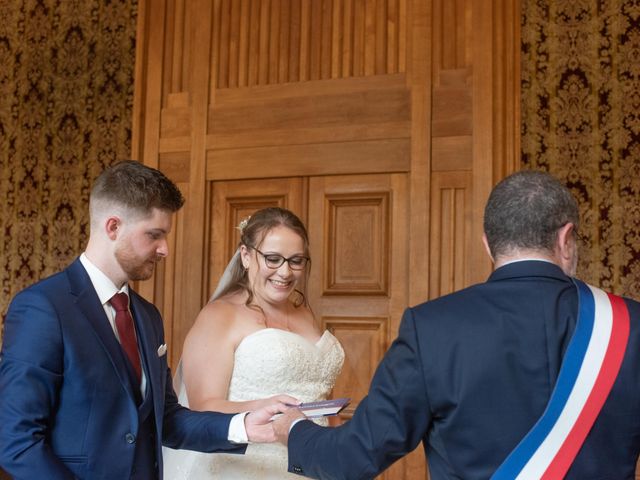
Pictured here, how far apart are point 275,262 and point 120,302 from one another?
1.06 m

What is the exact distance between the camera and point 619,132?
434cm

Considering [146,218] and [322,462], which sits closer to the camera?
[322,462]

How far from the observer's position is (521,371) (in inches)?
70.0

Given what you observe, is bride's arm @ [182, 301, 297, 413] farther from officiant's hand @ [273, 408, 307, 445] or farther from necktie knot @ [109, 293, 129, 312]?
necktie knot @ [109, 293, 129, 312]

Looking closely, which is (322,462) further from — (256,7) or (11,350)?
(256,7)

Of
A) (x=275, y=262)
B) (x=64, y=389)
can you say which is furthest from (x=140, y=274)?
(x=275, y=262)

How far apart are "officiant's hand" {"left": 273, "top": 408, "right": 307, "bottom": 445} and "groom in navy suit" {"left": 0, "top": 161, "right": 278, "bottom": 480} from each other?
14.2 inches

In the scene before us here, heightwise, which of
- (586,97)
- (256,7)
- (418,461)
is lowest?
(418,461)

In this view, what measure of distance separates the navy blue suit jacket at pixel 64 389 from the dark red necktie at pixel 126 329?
0.08 meters

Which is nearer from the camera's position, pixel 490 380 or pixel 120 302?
pixel 490 380

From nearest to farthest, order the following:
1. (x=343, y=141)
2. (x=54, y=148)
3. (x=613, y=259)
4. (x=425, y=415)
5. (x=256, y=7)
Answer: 1. (x=425, y=415)
2. (x=613, y=259)
3. (x=343, y=141)
4. (x=256, y=7)
5. (x=54, y=148)

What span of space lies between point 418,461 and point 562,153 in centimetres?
183

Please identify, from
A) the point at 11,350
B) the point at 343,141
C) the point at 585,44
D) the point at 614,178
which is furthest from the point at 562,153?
the point at 11,350

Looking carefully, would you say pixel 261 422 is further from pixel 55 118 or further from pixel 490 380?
pixel 55 118
